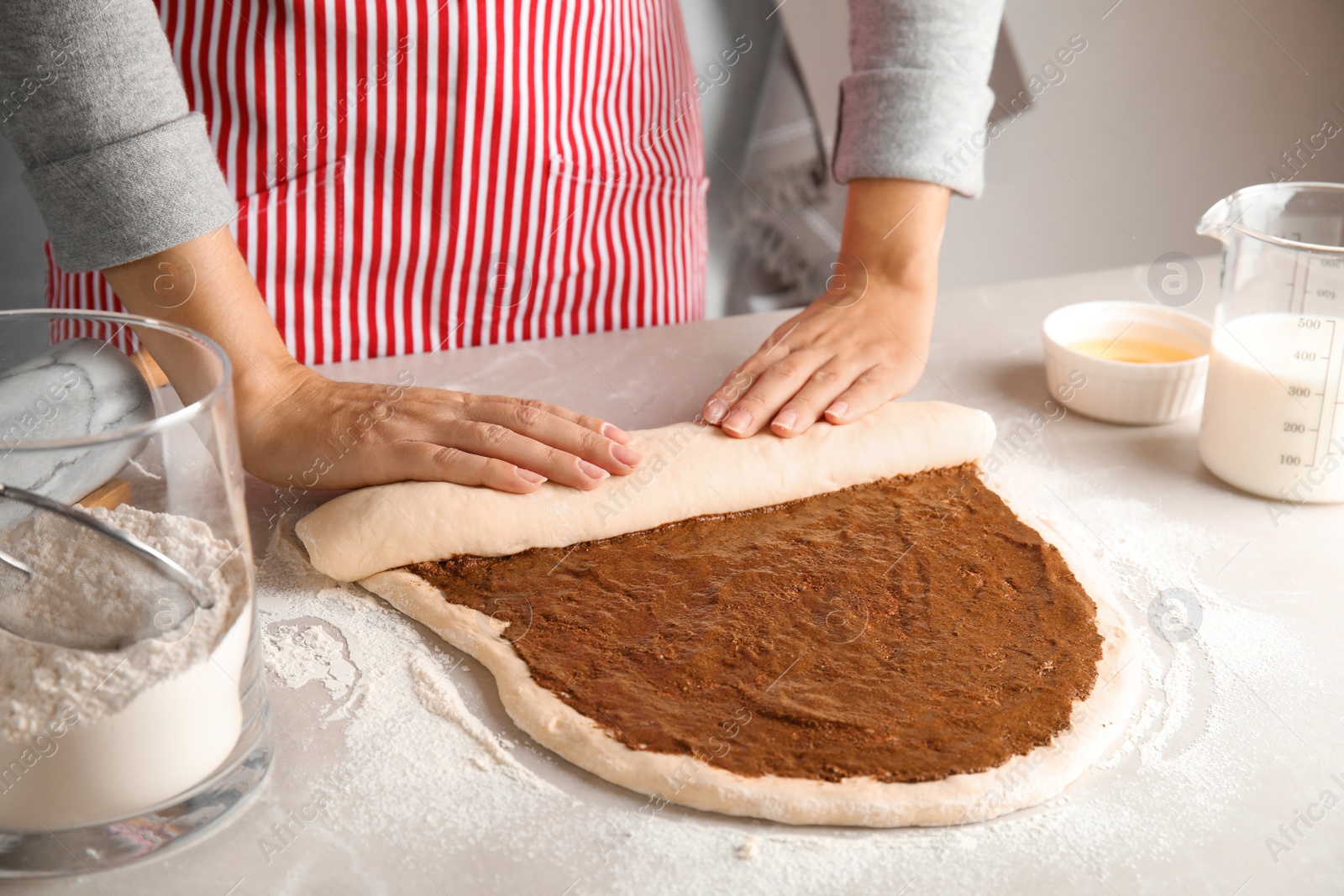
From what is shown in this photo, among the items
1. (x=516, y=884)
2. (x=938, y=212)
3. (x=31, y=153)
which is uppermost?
(x=31, y=153)

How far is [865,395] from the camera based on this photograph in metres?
1.40

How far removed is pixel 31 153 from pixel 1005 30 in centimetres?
223

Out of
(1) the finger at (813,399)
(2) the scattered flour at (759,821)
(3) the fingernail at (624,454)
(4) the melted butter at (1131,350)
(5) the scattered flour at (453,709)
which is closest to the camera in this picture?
(2) the scattered flour at (759,821)

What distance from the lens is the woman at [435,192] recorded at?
1.18 m

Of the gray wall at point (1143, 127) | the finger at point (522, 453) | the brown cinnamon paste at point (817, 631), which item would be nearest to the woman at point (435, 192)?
the finger at point (522, 453)

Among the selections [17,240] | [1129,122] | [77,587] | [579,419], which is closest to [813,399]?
[579,419]

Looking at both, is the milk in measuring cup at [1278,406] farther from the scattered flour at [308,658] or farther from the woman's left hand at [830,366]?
the scattered flour at [308,658]

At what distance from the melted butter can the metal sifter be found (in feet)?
4.20

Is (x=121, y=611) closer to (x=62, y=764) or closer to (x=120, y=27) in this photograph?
(x=62, y=764)

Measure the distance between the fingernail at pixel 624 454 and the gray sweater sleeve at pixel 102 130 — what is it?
0.54 metres

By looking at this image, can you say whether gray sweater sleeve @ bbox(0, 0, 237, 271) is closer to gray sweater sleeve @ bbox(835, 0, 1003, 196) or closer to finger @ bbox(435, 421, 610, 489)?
finger @ bbox(435, 421, 610, 489)

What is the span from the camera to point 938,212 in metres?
1.64

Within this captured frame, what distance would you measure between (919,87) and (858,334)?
397 millimetres

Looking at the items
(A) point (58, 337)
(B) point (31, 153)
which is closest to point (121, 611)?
(A) point (58, 337)
